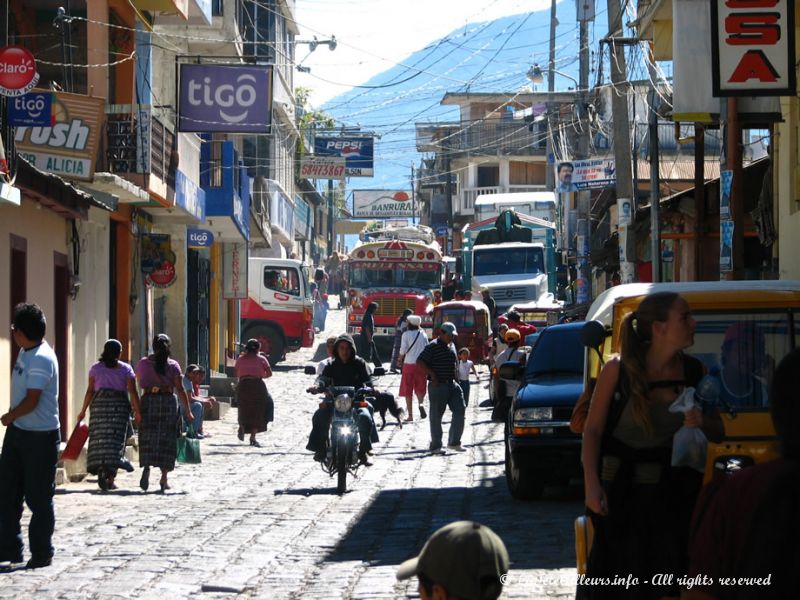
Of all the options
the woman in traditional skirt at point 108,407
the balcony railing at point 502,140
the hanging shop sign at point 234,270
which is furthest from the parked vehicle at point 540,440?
the balcony railing at point 502,140

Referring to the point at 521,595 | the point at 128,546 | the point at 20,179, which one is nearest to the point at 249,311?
the point at 20,179

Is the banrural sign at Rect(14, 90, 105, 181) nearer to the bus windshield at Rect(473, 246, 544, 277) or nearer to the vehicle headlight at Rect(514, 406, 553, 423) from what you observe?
the vehicle headlight at Rect(514, 406, 553, 423)

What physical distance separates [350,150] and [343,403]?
49368mm

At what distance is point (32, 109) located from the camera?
59.3 feet

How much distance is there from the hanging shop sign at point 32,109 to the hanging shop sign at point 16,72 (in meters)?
2.23

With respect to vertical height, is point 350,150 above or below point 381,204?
below

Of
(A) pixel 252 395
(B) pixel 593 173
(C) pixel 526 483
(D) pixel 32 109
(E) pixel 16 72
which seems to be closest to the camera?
(C) pixel 526 483

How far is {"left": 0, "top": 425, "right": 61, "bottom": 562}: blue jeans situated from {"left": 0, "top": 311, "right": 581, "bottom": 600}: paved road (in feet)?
0.99

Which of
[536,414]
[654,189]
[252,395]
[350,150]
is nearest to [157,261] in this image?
[252,395]

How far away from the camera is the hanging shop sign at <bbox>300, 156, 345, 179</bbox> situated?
60375 millimetres

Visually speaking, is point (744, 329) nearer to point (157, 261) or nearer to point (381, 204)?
point (157, 261)

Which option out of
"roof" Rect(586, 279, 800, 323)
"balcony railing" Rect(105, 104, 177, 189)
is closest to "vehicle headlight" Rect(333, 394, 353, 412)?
"balcony railing" Rect(105, 104, 177, 189)

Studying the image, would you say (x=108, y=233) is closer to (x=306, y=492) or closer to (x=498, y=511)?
(x=306, y=492)

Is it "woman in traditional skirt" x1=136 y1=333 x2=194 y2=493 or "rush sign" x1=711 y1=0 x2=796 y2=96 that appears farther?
"woman in traditional skirt" x1=136 y1=333 x2=194 y2=493
